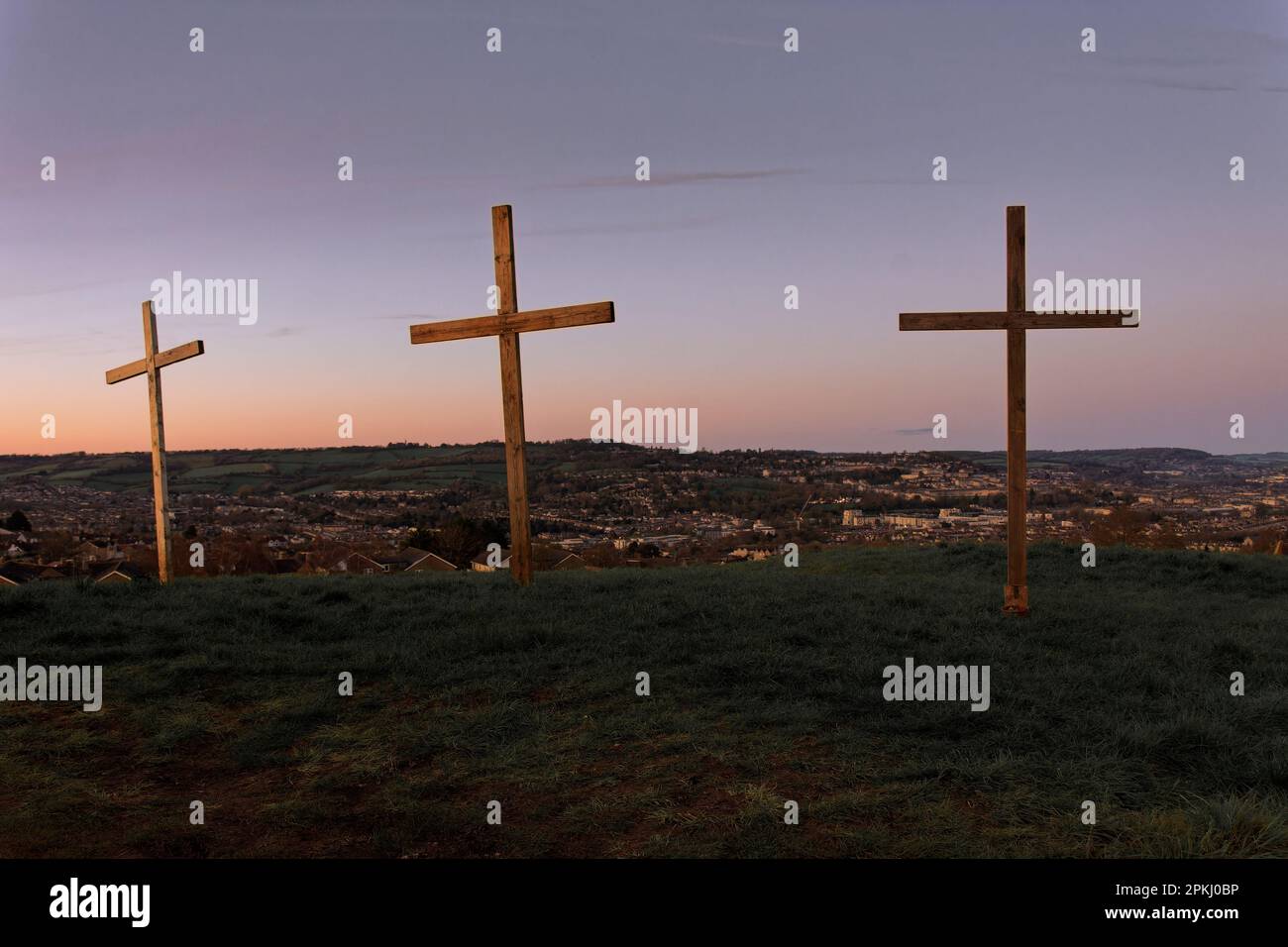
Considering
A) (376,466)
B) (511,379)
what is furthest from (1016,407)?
(376,466)

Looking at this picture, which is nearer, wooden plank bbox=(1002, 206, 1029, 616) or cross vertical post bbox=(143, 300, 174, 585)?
wooden plank bbox=(1002, 206, 1029, 616)

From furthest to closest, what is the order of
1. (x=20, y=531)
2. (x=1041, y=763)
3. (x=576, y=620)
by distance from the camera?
(x=20, y=531) → (x=576, y=620) → (x=1041, y=763)

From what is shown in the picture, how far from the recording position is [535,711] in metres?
6.92

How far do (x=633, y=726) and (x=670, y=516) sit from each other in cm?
1629

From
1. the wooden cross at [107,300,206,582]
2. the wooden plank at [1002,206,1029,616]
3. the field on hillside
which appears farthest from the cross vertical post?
the wooden plank at [1002,206,1029,616]

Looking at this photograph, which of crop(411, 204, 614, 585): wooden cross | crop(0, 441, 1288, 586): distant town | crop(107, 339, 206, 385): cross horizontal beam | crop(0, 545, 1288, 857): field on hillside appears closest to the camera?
crop(0, 545, 1288, 857): field on hillside

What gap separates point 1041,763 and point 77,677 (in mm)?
8402

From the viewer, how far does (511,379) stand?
11.2m

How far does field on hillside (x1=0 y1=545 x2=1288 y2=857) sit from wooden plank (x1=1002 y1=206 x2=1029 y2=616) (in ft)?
2.23

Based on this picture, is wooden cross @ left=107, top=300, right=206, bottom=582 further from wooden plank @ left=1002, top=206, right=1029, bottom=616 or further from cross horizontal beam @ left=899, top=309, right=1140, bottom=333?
wooden plank @ left=1002, top=206, right=1029, bottom=616

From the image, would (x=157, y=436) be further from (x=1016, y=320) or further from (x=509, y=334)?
(x=1016, y=320)

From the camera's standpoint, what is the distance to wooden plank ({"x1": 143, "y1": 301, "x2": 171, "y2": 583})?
12.9 m
